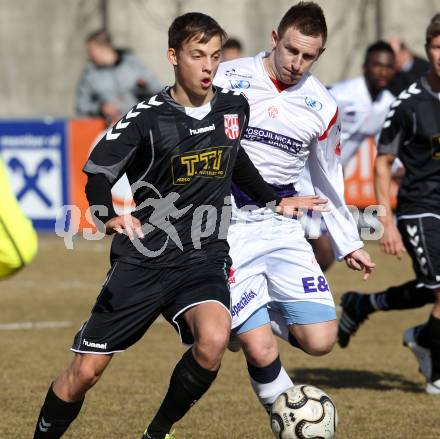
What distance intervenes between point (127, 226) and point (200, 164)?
0.64 meters

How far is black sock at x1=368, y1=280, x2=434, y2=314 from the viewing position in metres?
8.40

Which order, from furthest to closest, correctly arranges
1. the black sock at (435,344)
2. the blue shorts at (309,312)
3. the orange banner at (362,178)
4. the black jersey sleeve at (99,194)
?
the orange banner at (362,178)
the black sock at (435,344)
the blue shorts at (309,312)
the black jersey sleeve at (99,194)

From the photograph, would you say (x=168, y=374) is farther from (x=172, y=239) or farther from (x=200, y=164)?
(x=200, y=164)

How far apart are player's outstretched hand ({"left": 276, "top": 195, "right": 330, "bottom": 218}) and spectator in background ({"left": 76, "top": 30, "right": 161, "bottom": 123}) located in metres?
9.22

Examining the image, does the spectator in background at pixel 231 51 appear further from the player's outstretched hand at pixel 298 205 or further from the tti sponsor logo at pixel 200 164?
the tti sponsor logo at pixel 200 164

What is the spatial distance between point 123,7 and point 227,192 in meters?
14.5

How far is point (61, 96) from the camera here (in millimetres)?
20281

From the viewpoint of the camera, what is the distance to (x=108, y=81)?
51.5 ft

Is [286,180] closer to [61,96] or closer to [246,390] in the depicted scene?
[246,390]

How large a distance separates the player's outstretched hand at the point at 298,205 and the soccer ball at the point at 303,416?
949 mm

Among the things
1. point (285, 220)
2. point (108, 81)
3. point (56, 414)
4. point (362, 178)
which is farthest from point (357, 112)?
point (108, 81)

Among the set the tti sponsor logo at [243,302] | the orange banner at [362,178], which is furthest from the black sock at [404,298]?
the orange banner at [362,178]

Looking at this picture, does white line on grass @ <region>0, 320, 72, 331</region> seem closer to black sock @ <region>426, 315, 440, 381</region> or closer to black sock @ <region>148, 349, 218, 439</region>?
black sock @ <region>426, 315, 440, 381</region>

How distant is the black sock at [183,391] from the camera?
5598 millimetres
